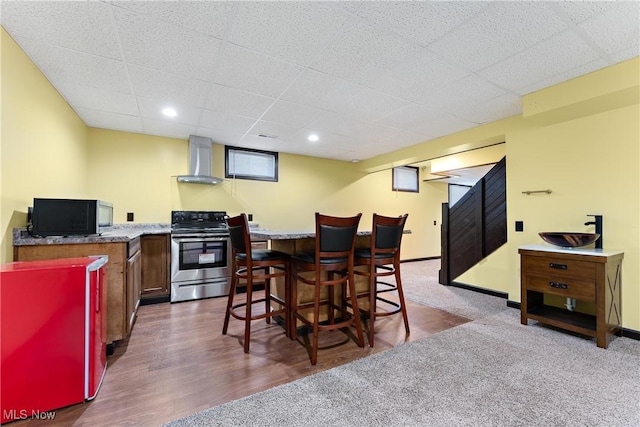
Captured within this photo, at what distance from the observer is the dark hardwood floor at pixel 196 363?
159cm

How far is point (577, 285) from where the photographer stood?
8.08ft

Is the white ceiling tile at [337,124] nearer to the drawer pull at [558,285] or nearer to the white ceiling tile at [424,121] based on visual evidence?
the white ceiling tile at [424,121]

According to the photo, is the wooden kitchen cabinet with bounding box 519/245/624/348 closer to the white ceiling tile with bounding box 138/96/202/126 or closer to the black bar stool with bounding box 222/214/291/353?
the black bar stool with bounding box 222/214/291/353

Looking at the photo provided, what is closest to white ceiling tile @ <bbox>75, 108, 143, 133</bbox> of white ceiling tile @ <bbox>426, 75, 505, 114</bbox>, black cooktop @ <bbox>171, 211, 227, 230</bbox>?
black cooktop @ <bbox>171, 211, 227, 230</bbox>

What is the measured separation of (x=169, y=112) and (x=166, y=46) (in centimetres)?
145

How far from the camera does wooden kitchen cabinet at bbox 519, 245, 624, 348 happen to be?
7.66 ft

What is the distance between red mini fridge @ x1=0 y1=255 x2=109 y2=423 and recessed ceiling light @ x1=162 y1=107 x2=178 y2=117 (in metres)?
2.23

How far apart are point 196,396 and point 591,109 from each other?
13.6 feet

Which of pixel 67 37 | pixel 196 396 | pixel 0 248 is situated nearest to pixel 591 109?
pixel 196 396

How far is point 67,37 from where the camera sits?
6.51ft

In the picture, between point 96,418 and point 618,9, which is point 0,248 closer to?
point 96,418

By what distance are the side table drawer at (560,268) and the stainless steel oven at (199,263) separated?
3.69 m

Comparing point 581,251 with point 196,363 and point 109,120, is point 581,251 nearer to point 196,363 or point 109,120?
point 196,363

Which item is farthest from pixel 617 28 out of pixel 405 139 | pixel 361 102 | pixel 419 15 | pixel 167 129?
pixel 167 129
